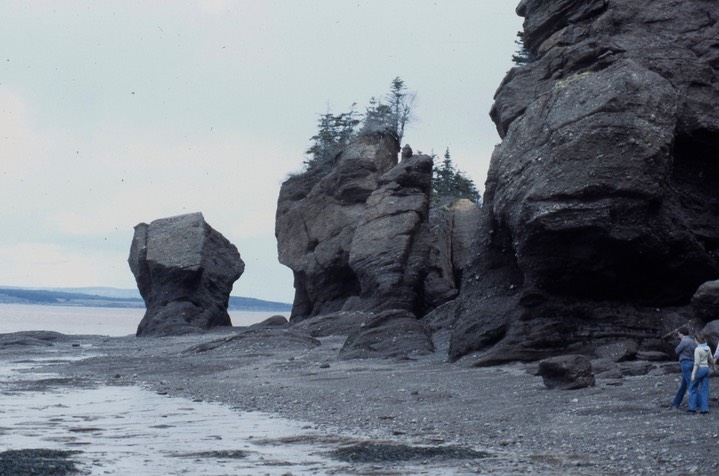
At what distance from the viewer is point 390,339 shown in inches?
1618

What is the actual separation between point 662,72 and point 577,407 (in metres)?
15.0

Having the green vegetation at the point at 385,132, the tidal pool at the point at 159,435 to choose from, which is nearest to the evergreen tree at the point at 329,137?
the green vegetation at the point at 385,132

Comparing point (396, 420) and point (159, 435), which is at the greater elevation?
point (396, 420)

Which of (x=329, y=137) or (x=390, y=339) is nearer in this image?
(x=390, y=339)

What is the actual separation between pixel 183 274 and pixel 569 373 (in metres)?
49.9

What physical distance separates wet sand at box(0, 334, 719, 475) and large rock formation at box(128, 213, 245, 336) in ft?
103

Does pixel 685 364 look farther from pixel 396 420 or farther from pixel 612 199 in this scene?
pixel 612 199

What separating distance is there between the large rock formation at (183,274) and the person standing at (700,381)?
50827 mm

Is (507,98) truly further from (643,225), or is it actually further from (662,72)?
(643,225)

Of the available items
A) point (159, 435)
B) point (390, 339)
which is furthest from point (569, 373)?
point (390, 339)

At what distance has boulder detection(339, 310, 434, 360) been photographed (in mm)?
39688

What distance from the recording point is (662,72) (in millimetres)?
33719

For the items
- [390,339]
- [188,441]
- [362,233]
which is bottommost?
[188,441]

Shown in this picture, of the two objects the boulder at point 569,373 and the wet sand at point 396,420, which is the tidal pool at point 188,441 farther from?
the boulder at point 569,373
